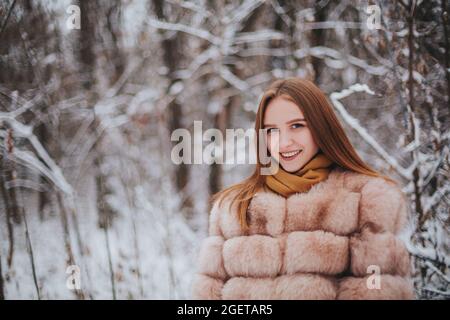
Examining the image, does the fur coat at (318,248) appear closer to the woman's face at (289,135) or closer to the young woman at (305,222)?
the young woman at (305,222)

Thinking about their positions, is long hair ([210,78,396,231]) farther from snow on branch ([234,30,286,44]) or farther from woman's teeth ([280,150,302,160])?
snow on branch ([234,30,286,44])

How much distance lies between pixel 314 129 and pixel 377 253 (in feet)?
2.46

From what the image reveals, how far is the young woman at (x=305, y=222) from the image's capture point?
2.44m

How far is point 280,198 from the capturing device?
2.60 metres

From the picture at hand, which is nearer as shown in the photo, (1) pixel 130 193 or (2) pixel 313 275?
(2) pixel 313 275

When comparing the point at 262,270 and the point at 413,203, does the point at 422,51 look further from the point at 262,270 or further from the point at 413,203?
the point at 262,270

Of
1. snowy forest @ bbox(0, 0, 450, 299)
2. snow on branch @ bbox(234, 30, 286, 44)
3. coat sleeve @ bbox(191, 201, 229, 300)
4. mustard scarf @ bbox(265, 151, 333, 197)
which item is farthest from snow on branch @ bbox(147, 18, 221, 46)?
coat sleeve @ bbox(191, 201, 229, 300)

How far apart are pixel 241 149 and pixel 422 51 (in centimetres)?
124

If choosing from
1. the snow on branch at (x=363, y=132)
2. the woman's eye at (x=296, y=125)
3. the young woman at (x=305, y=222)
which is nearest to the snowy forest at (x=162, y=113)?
the snow on branch at (x=363, y=132)

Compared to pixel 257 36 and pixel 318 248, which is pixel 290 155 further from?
pixel 257 36

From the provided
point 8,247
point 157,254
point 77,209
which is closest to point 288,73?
point 157,254

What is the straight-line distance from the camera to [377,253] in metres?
2.41

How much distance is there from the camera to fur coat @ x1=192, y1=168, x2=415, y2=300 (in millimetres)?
2428

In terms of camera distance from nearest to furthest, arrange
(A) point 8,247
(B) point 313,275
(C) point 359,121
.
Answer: (B) point 313,275, (C) point 359,121, (A) point 8,247
